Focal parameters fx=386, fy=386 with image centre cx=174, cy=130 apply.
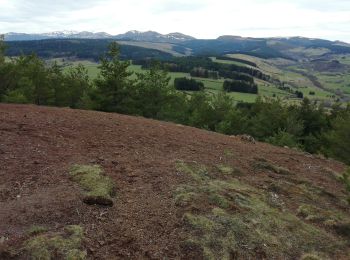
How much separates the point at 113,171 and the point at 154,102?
35151mm

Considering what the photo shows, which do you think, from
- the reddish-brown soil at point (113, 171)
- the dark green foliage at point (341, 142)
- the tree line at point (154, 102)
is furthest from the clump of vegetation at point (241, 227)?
the dark green foliage at point (341, 142)

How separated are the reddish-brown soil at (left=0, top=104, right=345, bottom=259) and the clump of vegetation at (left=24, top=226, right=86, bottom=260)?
0.21 m

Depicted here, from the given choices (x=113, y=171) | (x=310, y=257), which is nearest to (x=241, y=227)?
(x=310, y=257)

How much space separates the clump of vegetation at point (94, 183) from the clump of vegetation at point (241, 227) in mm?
1882

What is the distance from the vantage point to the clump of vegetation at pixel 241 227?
881cm

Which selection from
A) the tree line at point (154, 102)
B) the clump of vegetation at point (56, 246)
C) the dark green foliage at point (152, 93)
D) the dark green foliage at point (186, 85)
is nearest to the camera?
→ the clump of vegetation at point (56, 246)

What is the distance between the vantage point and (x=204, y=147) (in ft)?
52.5

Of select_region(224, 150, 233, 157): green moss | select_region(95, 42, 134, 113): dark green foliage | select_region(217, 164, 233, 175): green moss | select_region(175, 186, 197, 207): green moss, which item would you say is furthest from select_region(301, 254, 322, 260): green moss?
select_region(95, 42, 134, 113): dark green foliage

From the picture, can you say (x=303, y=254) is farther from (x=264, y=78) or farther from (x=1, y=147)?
(x=264, y=78)

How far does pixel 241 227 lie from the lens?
957 centimetres

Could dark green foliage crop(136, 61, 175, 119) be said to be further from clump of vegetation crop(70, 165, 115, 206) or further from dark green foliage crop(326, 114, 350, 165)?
clump of vegetation crop(70, 165, 115, 206)

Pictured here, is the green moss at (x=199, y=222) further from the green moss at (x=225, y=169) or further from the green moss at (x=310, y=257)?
the green moss at (x=225, y=169)

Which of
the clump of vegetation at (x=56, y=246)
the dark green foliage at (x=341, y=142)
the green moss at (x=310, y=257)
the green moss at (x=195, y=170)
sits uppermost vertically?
the clump of vegetation at (x=56, y=246)

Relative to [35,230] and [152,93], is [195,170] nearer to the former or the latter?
[35,230]
